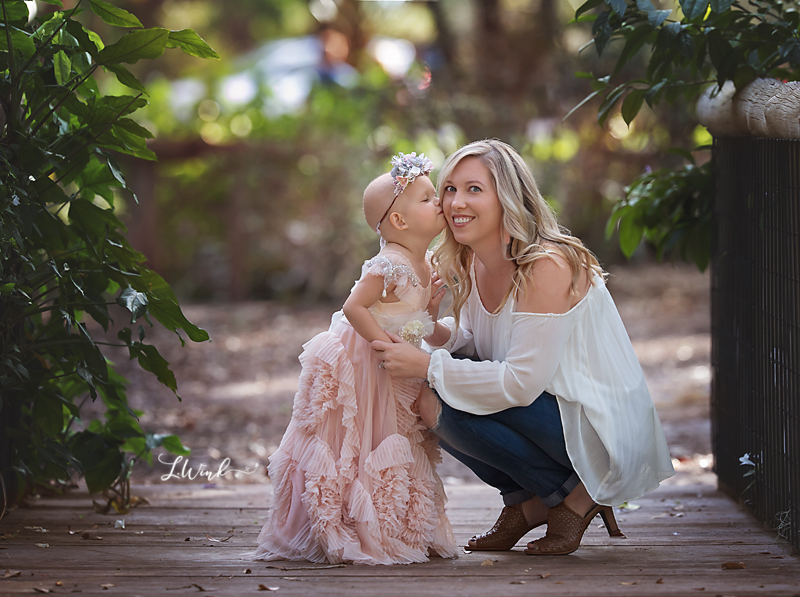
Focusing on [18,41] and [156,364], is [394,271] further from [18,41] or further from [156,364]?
[18,41]

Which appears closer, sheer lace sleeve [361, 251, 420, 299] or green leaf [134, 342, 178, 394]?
sheer lace sleeve [361, 251, 420, 299]

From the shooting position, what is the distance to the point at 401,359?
217 cm

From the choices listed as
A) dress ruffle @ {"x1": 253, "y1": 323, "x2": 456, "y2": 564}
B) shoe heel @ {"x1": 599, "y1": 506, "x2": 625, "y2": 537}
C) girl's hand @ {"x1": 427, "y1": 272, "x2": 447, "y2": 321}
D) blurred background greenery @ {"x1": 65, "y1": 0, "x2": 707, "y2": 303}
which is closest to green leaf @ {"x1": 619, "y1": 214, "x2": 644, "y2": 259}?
girl's hand @ {"x1": 427, "y1": 272, "x2": 447, "y2": 321}

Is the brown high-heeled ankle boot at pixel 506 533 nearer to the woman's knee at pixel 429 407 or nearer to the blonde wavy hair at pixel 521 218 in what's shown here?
the woman's knee at pixel 429 407

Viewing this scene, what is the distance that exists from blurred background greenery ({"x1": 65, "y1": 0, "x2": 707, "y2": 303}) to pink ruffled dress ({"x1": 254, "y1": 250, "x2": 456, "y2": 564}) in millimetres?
5732

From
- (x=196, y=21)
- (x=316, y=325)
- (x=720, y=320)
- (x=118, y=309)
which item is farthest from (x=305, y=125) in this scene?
(x=196, y=21)

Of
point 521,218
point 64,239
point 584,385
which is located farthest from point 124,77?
point 584,385

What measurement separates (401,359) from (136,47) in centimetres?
111

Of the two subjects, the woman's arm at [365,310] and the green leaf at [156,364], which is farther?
the green leaf at [156,364]

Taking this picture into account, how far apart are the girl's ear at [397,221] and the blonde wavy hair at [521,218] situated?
0.53ft

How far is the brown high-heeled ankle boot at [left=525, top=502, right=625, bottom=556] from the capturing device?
221 cm

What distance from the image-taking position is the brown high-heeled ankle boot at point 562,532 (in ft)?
7.27

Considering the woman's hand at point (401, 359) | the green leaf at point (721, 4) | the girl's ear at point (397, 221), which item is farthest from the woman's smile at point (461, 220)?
the green leaf at point (721, 4)

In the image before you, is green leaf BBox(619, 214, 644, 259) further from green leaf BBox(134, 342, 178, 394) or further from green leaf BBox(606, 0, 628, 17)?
green leaf BBox(134, 342, 178, 394)
